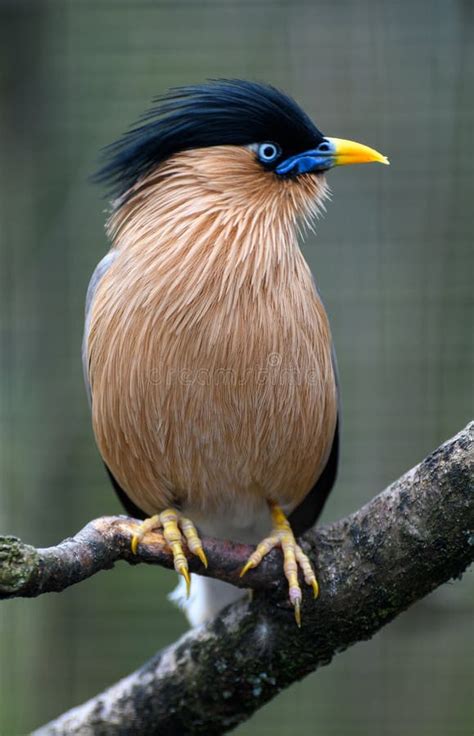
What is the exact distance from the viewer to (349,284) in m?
2.94

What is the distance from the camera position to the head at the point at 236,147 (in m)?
1.68

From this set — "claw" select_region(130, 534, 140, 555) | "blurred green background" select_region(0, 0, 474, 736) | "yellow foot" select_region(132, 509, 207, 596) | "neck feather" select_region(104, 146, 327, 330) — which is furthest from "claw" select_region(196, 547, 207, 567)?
"blurred green background" select_region(0, 0, 474, 736)

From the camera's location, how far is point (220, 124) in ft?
5.54

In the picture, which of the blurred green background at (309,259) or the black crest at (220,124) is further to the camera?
the blurred green background at (309,259)

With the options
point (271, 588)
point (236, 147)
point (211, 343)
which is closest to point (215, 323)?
point (211, 343)

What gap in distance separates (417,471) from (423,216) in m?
1.67

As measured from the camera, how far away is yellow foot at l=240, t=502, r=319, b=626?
1.56 metres

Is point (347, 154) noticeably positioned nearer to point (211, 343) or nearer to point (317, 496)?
point (211, 343)

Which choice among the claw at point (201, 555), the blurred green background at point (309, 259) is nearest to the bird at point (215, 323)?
the claw at point (201, 555)

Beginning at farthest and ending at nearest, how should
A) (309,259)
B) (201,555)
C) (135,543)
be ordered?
(309,259) → (201,555) → (135,543)

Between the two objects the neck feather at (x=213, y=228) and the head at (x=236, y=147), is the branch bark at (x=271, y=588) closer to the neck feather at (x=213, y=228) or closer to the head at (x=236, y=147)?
the neck feather at (x=213, y=228)

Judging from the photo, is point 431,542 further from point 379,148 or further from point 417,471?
point 379,148

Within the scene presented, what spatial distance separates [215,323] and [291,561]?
41cm

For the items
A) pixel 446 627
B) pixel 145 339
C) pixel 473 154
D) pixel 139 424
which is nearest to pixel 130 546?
pixel 139 424
